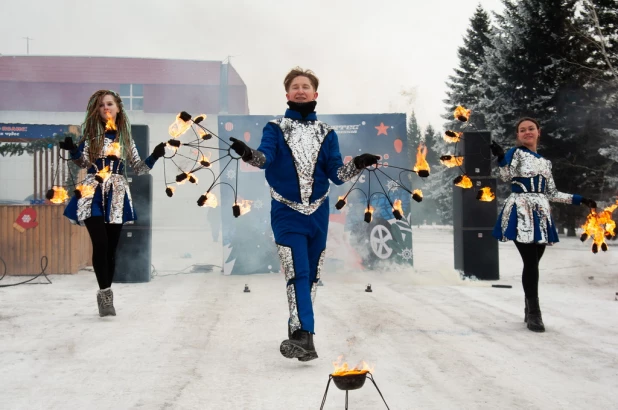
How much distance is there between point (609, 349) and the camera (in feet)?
12.7

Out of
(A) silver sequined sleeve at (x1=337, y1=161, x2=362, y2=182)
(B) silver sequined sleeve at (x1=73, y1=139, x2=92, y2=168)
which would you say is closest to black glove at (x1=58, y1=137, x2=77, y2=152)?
(B) silver sequined sleeve at (x1=73, y1=139, x2=92, y2=168)

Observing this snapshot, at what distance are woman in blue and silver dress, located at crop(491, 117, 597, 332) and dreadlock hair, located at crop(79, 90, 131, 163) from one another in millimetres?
3473

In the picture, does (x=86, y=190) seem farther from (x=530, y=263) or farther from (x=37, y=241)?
(x=37, y=241)

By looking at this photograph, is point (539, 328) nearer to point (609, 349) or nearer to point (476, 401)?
point (609, 349)

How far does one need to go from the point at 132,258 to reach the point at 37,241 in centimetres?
200

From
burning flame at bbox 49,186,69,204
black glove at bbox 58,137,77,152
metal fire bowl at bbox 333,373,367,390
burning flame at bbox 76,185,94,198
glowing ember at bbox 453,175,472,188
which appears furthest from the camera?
burning flame at bbox 76,185,94,198

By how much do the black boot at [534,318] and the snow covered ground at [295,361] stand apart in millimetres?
95

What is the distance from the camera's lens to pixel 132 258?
788 cm

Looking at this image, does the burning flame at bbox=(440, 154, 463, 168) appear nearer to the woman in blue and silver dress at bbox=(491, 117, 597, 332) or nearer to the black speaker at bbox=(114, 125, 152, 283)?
the woman in blue and silver dress at bbox=(491, 117, 597, 332)

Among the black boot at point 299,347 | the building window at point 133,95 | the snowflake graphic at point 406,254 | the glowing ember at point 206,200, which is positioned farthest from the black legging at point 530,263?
the building window at point 133,95

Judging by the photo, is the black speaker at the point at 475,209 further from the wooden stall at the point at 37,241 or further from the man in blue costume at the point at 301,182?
the wooden stall at the point at 37,241

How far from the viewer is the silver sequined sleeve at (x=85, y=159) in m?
4.88

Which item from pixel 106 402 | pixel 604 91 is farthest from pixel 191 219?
pixel 106 402

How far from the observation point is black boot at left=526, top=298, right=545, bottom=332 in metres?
4.51
